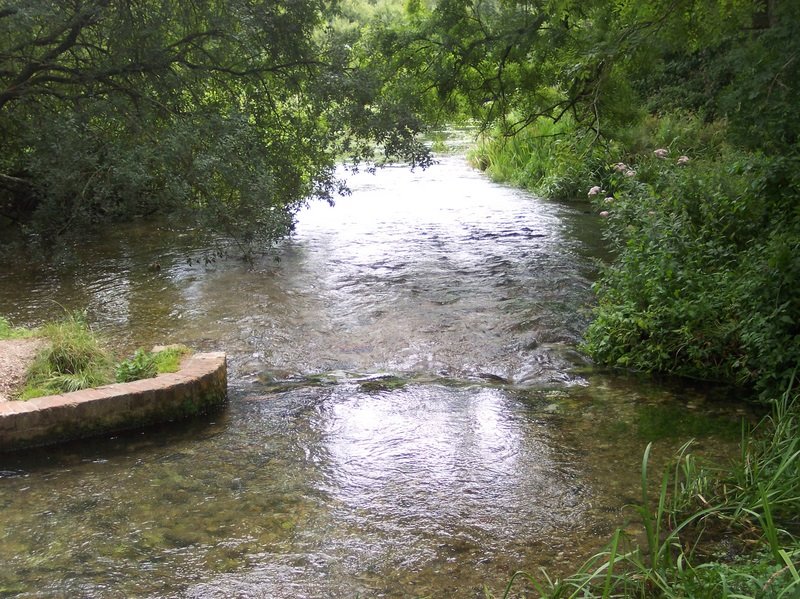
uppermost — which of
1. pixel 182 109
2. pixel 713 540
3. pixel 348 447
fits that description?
pixel 182 109

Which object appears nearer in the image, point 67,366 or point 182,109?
point 67,366

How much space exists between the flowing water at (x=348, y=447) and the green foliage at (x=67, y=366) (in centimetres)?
49

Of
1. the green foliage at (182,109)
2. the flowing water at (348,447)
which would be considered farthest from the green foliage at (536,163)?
the flowing water at (348,447)

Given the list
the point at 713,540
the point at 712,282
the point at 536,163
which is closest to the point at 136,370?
the point at 713,540

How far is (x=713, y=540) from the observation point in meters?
3.58

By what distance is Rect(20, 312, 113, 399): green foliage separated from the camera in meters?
5.18

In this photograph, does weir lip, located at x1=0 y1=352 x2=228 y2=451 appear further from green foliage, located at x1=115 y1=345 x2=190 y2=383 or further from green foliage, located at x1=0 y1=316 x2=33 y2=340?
green foliage, located at x1=0 y1=316 x2=33 y2=340

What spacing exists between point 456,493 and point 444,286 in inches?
194

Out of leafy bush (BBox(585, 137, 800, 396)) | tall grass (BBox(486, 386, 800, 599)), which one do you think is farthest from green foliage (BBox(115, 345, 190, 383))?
leafy bush (BBox(585, 137, 800, 396))

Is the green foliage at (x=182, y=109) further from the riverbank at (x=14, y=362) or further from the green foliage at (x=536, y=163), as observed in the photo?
the green foliage at (x=536, y=163)

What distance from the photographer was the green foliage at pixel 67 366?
518cm

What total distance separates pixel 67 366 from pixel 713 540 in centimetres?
415

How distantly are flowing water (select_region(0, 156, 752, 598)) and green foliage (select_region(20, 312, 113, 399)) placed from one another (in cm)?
49

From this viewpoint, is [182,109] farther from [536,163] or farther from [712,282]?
[536,163]
